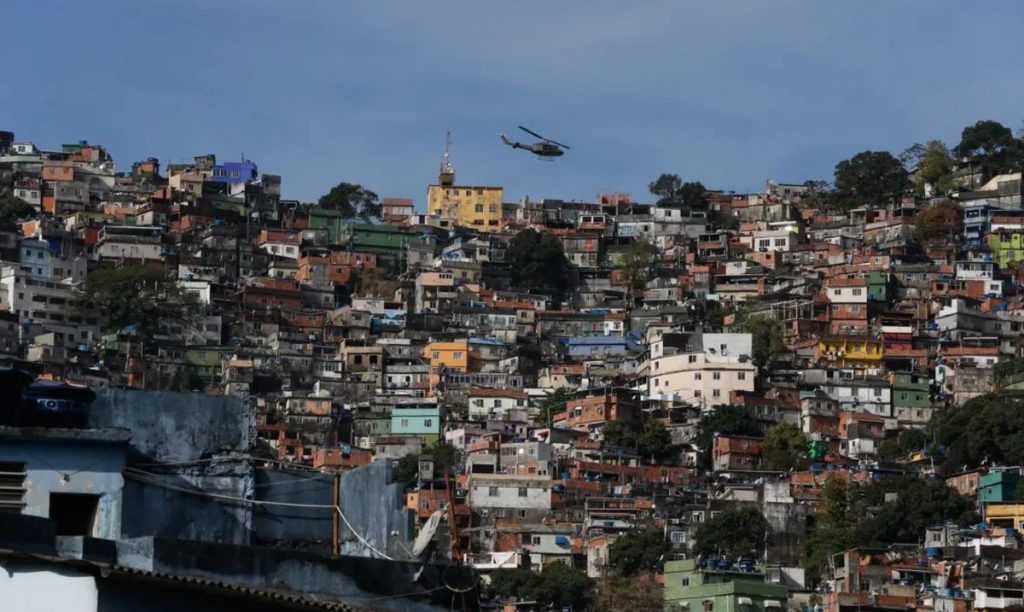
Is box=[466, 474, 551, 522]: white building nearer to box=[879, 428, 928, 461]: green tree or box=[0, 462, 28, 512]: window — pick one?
box=[879, 428, 928, 461]: green tree

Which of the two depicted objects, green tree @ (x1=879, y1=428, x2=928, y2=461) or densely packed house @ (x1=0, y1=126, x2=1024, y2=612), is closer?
densely packed house @ (x1=0, y1=126, x2=1024, y2=612)

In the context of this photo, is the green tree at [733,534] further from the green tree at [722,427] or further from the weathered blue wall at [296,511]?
the weathered blue wall at [296,511]

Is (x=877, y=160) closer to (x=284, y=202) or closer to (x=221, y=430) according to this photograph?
(x=284, y=202)

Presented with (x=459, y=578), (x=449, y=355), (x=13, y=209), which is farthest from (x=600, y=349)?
(x=459, y=578)

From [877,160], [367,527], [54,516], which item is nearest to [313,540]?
[367,527]

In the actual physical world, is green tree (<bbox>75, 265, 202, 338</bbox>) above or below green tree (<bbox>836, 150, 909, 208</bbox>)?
below

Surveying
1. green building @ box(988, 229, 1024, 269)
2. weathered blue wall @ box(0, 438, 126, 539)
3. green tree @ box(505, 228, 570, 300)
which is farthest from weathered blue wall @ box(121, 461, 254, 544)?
green building @ box(988, 229, 1024, 269)
